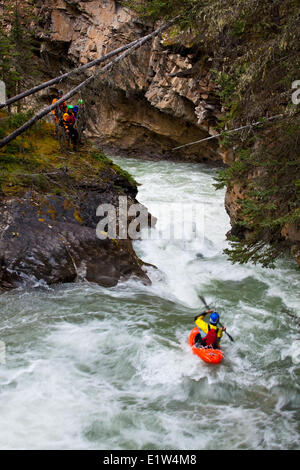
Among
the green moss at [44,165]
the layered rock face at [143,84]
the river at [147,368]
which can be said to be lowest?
the river at [147,368]

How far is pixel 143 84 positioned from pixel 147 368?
53.4ft

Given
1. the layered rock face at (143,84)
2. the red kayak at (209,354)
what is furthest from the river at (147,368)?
the layered rock face at (143,84)

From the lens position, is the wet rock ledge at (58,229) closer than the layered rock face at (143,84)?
Yes

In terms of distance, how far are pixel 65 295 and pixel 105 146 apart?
17.7 metres

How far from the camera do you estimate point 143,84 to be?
63.5 feet

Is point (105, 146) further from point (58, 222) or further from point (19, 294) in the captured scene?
point (19, 294)

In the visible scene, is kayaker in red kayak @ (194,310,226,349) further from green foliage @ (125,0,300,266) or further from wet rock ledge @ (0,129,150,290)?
wet rock ledge @ (0,129,150,290)

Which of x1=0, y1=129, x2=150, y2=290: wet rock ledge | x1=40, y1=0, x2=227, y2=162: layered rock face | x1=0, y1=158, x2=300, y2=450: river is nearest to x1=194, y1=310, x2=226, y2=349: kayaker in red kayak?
x1=0, y1=158, x2=300, y2=450: river

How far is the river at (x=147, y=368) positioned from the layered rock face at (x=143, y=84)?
899 centimetres

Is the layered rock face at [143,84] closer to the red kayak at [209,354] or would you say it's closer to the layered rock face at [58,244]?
the layered rock face at [58,244]

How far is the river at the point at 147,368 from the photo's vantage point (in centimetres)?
517

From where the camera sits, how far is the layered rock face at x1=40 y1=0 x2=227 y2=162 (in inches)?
627
